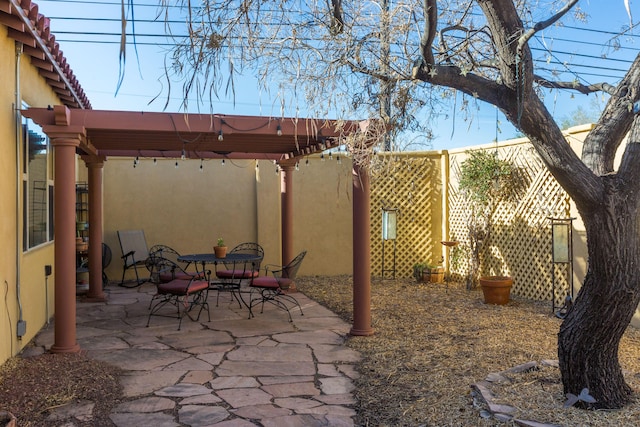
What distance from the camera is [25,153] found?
15.9ft

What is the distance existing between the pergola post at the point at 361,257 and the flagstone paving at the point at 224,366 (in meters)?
0.23

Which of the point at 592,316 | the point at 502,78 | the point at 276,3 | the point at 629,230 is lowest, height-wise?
the point at 592,316

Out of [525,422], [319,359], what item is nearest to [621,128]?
[525,422]

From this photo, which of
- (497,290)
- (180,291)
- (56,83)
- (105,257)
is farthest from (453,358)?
(105,257)

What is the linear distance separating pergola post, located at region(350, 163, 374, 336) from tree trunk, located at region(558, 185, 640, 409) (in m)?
2.28

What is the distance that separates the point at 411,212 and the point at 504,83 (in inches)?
246

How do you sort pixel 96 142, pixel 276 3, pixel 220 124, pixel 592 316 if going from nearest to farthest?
pixel 592 316, pixel 276 3, pixel 220 124, pixel 96 142

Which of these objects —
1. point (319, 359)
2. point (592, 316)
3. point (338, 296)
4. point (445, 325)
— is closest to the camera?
point (592, 316)

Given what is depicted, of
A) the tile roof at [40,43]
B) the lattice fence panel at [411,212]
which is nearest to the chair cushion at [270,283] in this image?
the tile roof at [40,43]

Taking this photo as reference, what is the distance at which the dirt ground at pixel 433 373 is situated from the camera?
3.09m

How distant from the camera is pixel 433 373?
155 inches

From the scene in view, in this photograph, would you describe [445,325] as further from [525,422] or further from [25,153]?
[25,153]

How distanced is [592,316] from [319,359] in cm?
214

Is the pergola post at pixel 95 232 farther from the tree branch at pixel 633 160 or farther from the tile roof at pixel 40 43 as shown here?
the tree branch at pixel 633 160
